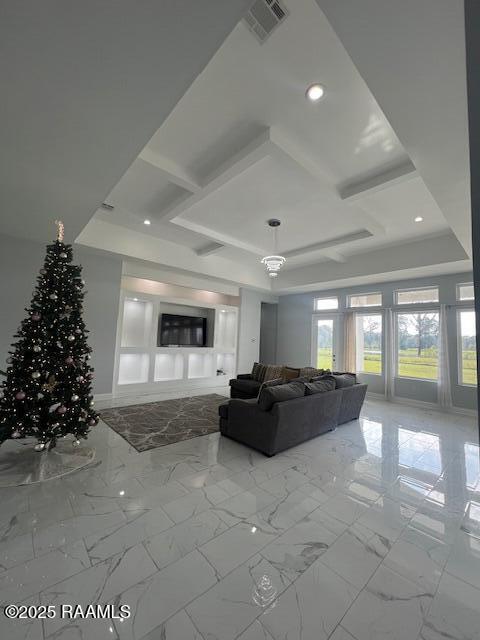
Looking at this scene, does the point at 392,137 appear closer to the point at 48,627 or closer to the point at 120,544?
the point at 120,544

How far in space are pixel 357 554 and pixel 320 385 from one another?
2097mm

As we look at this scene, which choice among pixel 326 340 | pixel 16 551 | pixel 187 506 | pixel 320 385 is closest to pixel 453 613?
pixel 187 506

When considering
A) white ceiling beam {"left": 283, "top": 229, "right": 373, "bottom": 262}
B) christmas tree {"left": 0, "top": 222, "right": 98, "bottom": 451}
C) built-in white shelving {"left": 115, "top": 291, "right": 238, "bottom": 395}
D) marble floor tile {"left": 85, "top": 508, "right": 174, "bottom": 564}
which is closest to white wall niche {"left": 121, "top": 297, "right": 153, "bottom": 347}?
built-in white shelving {"left": 115, "top": 291, "right": 238, "bottom": 395}

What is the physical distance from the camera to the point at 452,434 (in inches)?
163

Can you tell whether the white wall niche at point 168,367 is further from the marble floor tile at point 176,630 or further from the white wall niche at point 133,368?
the marble floor tile at point 176,630

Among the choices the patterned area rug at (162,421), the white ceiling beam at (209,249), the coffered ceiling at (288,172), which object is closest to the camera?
the coffered ceiling at (288,172)

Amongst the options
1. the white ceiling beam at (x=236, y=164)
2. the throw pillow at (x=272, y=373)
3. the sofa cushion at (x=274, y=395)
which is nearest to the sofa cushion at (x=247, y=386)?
the throw pillow at (x=272, y=373)

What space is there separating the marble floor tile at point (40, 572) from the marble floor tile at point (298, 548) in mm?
1156

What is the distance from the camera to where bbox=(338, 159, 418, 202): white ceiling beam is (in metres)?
2.94

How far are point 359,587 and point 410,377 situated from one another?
223 inches

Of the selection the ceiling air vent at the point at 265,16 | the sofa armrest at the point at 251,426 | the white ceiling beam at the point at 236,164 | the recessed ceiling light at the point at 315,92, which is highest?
the recessed ceiling light at the point at 315,92

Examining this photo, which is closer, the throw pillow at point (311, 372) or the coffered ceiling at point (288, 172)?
the coffered ceiling at point (288, 172)

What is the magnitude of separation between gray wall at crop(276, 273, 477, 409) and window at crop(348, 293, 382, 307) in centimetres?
13

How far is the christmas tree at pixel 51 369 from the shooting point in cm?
256
